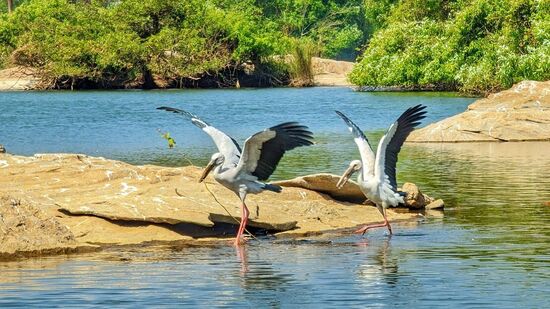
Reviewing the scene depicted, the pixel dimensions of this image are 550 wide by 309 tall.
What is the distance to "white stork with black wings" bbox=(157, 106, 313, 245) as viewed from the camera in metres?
13.9

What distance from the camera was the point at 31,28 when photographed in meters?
69.1

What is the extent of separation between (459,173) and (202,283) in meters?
10.5

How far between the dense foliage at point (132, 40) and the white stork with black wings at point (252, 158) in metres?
50.6

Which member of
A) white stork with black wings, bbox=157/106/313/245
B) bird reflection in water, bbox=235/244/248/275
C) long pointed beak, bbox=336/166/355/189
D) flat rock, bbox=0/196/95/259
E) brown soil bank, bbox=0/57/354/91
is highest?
white stork with black wings, bbox=157/106/313/245

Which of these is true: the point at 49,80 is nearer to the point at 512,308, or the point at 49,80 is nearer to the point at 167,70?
the point at 167,70

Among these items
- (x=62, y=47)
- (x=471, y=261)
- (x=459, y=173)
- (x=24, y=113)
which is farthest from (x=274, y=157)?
(x=62, y=47)

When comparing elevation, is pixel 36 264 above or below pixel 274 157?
below

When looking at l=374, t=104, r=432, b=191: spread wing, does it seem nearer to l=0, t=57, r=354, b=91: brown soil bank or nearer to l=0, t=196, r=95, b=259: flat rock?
l=0, t=196, r=95, b=259: flat rock

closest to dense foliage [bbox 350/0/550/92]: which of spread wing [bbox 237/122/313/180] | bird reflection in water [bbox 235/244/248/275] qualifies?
spread wing [bbox 237/122/313/180]

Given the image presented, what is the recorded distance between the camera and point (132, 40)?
66312 mm

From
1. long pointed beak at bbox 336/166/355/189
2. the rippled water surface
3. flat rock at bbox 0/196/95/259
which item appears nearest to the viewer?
the rippled water surface

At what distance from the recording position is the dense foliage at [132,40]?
2579 inches

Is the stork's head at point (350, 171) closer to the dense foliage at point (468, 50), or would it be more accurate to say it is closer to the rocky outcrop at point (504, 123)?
the rocky outcrop at point (504, 123)

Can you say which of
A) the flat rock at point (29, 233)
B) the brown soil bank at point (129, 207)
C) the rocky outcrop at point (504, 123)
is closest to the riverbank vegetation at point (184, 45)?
the rocky outcrop at point (504, 123)
